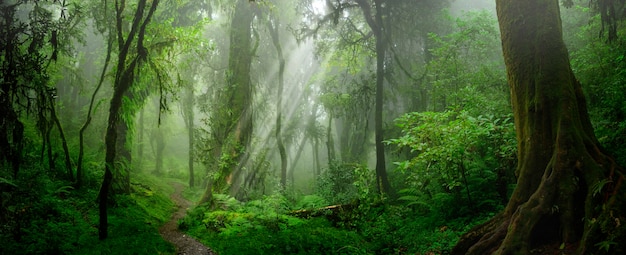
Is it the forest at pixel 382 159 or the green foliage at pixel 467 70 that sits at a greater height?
the green foliage at pixel 467 70

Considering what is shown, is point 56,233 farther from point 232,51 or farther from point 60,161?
point 232,51

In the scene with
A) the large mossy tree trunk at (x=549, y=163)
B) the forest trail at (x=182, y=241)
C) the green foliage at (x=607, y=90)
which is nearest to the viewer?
the large mossy tree trunk at (x=549, y=163)

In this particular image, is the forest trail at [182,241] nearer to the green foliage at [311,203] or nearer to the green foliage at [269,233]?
the green foliage at [269,233]

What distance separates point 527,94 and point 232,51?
12817mm

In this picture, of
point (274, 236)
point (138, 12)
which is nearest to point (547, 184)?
point (274, 236)

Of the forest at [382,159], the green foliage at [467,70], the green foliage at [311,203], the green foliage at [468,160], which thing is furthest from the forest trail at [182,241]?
the green foliage at [467,70]

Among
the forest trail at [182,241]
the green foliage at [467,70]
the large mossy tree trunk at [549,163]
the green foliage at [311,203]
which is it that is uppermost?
the green foliage at [467,70]

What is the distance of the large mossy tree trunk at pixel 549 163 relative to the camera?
364 centimetres

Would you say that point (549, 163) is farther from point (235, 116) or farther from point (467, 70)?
point (235, 116)

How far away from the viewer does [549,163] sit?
13.8 feet

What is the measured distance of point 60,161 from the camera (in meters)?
10.7

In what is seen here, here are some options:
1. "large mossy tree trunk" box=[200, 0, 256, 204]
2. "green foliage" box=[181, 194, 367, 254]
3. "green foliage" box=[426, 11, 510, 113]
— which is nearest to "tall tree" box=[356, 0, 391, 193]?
"green foliage" box=[426, 11, 510, 113]

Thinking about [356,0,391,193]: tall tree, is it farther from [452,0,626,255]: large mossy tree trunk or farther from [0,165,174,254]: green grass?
[0,165,174,254]: green grass

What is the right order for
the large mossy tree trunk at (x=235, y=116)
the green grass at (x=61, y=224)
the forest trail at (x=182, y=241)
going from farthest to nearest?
the large mossy tree trunk at (x=235, y=116), the forest trail at (x=182, y=241), the green grass at (x=61, y=224)
